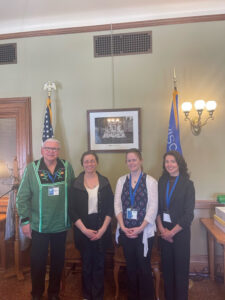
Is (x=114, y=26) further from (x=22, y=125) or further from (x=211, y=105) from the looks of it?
(x=22, y=125)

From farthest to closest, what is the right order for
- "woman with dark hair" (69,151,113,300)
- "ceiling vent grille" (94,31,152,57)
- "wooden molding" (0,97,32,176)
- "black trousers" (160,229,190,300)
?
"wooden molding" (0,97,32,176) → "ceiling vent grille" (94,31,152,57) → "woman with dark hair" (69,151,113,300) → "black trousers" (160,229,190,300)

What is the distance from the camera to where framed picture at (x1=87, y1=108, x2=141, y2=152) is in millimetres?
2848

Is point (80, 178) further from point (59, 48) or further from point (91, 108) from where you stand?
point (59, 48)

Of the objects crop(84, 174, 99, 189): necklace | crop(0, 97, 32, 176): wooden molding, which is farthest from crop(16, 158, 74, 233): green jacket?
crop(0, 97, 32, 176): wooden molding

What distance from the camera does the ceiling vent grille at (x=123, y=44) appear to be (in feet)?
9.32

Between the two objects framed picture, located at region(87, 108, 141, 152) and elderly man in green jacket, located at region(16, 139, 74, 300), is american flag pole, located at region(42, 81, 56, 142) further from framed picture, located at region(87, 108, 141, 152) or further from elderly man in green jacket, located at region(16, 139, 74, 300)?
elderly man in green jacket, located at region(16, 139, 74, 300)

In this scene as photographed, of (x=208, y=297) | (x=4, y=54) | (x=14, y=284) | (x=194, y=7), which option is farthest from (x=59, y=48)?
(x=208, y=297)

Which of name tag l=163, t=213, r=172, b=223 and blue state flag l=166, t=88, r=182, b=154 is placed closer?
name tag l=163, t=213, r=172, b=223

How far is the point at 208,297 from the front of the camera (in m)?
2.27

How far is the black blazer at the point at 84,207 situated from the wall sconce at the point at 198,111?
134cm

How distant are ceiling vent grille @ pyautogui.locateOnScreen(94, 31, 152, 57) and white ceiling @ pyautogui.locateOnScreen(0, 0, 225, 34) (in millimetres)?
190

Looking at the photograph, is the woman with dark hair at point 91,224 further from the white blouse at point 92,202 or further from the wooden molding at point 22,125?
the wooden molding at point 22,125

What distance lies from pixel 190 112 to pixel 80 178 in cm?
162

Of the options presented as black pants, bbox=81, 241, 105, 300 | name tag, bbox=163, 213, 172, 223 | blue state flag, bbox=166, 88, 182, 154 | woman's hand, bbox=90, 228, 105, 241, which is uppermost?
blue state flag, bbox=166, 88, 182, 154
